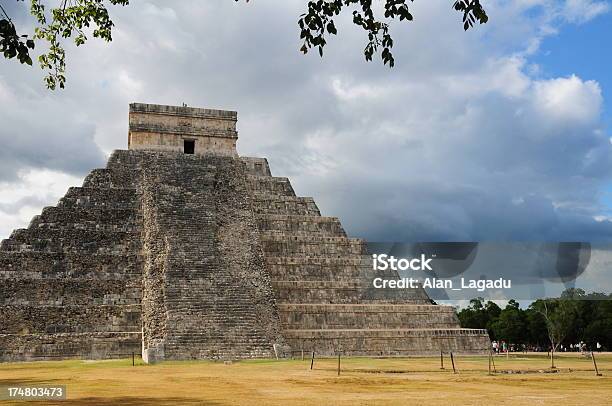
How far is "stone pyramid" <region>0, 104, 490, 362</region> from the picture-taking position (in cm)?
1858

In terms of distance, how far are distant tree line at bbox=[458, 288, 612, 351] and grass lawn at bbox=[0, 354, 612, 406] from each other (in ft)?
82.1

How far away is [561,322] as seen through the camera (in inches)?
1545

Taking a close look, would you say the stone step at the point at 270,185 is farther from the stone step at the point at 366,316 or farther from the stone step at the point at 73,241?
the stone step at the point at 366,316

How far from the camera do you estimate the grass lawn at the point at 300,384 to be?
30.2 ft

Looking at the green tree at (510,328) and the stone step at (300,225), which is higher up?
the stone step at (300,225)

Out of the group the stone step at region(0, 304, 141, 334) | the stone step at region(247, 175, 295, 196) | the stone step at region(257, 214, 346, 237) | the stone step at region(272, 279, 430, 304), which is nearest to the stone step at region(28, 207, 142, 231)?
the stone step at region(0, 304, 141, 334)

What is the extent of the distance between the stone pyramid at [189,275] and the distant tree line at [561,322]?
1888cm

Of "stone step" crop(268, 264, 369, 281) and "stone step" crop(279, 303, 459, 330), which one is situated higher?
"stone step" crop(268, 264, 369, 281)

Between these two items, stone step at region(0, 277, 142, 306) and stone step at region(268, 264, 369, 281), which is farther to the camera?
stone step at region(268, 264, 369, 281)

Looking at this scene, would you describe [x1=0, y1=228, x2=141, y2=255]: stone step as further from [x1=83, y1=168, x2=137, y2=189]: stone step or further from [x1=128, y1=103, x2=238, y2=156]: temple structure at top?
[x1=128, y1=103, x2=238, y2=156]: temple structure at top

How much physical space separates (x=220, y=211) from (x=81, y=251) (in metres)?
4.87

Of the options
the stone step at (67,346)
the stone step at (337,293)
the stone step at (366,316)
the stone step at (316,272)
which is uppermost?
the stone step at (316,272)

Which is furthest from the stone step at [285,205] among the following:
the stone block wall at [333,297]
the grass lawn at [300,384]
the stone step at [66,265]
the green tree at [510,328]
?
the green tree at [510,328]

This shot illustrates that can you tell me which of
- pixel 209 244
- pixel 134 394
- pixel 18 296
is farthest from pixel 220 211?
pixel 134 394
